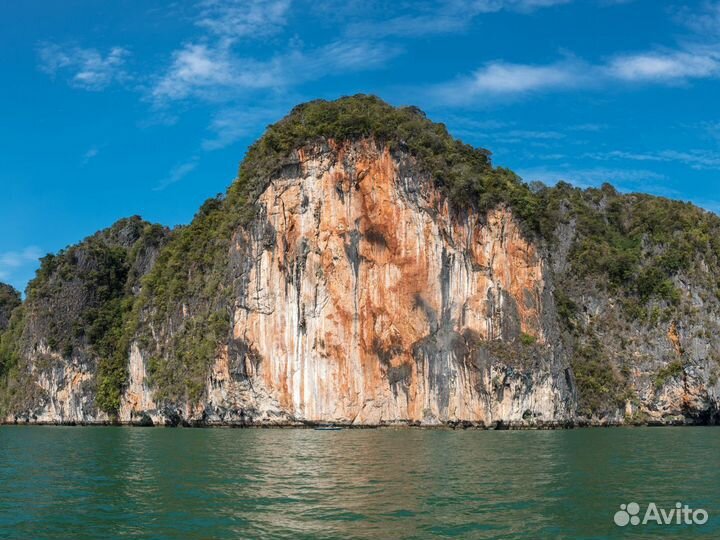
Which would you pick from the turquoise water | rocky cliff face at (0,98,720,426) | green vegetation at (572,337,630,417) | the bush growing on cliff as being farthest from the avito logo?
green vegetation at (572,337,630,417)

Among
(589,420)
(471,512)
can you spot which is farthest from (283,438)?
(589,420)

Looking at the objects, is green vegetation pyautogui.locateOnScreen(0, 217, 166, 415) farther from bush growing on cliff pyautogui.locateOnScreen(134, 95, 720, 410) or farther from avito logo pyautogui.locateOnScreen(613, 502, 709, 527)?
avito logo pyautogui.locateOnScreen(613, 502, 709, 527)

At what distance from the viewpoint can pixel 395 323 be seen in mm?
47312

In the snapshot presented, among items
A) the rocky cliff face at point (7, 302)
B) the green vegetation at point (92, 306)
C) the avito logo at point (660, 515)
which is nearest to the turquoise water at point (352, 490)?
the avito logo at point (660, 515)

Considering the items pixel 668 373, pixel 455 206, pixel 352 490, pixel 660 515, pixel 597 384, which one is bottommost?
pixel 660 515

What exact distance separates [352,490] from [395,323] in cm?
2970

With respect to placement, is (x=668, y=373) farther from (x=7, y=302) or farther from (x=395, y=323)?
(x=7, y=302)

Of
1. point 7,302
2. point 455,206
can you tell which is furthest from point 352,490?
point 7,302

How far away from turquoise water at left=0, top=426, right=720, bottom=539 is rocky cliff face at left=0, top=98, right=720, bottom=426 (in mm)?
16348

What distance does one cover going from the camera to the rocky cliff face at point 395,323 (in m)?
46.2

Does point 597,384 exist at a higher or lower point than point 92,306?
lower

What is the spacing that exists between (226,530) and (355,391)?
3294 centimetres

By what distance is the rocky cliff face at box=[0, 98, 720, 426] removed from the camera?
152ft

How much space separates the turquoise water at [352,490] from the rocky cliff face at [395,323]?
1635cm
